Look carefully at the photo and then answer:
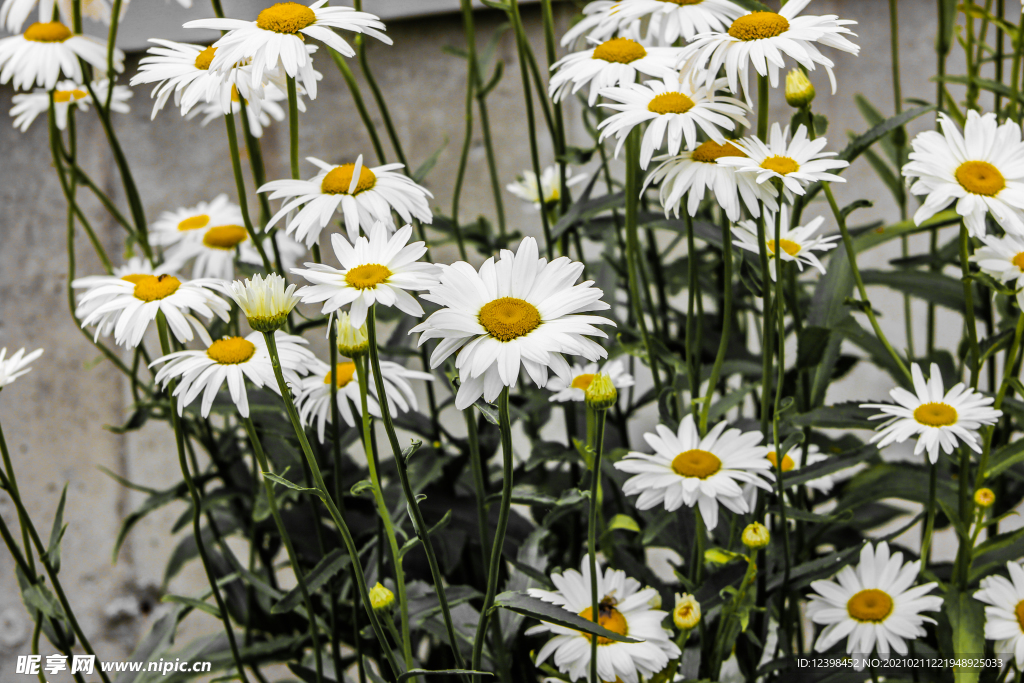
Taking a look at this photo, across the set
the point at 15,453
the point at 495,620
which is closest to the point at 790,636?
the point at 495,620

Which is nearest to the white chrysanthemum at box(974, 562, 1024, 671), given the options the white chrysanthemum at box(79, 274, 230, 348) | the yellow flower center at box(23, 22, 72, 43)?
the white chrysanthemum at box(79, 274, 230, 348)

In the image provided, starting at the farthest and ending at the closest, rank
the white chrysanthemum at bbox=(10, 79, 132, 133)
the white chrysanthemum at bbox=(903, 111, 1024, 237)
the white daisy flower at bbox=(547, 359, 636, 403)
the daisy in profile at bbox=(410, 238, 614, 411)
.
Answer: the white chrysanthemum at bbox=(10, 79, 132, 133) → the white daisy flower at bbox=(547, 359, 636, 403) → the white chrysanthemum at bbox=(903, 111, 1024, 237) → the daisy in profile at bbox=(410, 238, 614, 411)

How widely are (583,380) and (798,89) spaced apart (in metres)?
0.21

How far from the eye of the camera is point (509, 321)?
27 cm

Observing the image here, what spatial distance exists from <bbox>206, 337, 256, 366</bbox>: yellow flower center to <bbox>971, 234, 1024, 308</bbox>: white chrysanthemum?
0.38 metres

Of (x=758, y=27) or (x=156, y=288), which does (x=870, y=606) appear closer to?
(x=758, y=27)

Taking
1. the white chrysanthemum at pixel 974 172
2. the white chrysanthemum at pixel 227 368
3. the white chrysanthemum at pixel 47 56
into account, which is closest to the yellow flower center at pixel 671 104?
the white chrysanthemum at pixel 974 172

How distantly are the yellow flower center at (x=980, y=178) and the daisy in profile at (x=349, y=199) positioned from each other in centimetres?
A: 26

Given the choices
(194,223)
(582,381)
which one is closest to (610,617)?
(582,381)

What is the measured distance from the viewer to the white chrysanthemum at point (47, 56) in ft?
1.61

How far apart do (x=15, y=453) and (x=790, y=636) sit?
3.50 feet

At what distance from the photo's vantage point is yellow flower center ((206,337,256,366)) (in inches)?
14.8

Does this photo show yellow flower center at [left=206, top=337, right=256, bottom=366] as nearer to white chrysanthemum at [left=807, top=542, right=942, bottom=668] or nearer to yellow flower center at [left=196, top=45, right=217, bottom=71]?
yellow flower center at [left=196, top=45, right=217, bottom=71]

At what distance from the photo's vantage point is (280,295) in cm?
28
